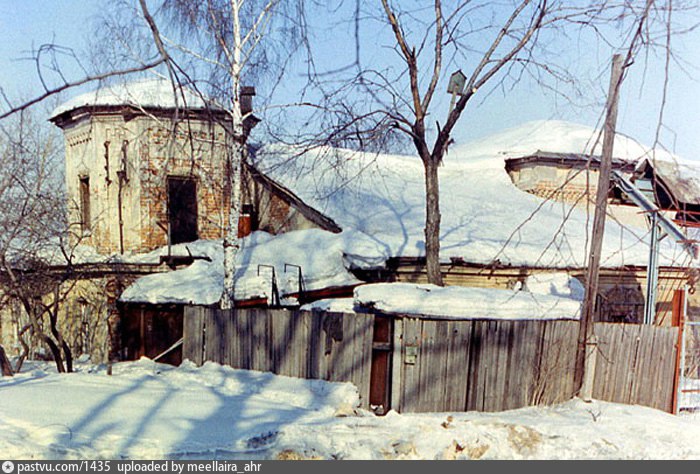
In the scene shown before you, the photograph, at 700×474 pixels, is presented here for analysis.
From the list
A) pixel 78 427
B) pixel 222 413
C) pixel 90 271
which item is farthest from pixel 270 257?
pixel 78 427

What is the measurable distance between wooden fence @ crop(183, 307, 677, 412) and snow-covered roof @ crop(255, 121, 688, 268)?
8.31 feet

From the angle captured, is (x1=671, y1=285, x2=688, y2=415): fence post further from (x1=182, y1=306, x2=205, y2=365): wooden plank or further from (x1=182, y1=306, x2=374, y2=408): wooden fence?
(x1=182, y1=306, x2=205, y2=365): wooden plank

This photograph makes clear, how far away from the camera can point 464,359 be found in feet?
25.1

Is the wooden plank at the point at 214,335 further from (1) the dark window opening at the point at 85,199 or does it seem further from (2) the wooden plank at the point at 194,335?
(1) the dark window opening at the point at 85,199

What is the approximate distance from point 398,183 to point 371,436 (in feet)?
43.4

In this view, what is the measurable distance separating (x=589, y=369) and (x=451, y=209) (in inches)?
336

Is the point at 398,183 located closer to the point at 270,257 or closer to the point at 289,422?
the point at 270,257

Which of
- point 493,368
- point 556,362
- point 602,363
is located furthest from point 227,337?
point 602,363

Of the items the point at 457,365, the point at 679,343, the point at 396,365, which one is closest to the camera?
the point at 396,365

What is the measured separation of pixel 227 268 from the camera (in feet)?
35.4

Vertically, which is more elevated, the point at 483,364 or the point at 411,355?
the point at 411,355

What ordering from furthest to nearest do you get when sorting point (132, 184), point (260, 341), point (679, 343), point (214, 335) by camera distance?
point (132, 184) < point (214, 335) < point (260, 341) < point (679, 343)

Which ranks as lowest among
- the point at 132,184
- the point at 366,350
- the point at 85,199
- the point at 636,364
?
the point at 636,364

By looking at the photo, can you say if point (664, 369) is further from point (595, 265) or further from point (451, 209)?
point (451, 209)
